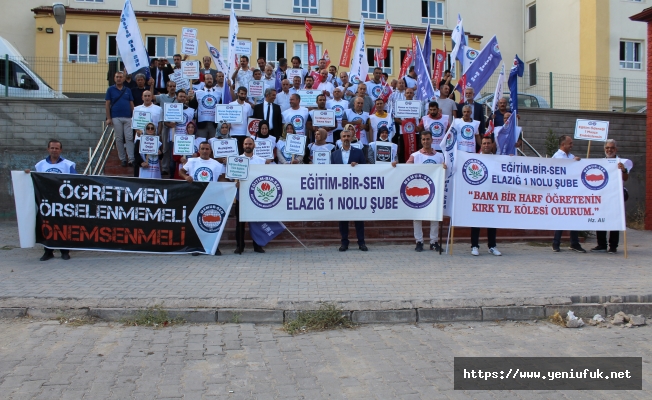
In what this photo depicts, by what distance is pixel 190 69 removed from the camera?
1288 centimetres

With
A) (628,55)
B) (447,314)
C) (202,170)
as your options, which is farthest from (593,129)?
(628,55)

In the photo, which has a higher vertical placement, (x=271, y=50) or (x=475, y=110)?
(x=271, y=50)

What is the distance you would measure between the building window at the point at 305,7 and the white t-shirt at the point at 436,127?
20784mm

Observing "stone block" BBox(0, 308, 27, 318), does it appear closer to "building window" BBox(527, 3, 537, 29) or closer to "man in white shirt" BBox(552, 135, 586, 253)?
"man in white shirt" BBox(552, 135, 586, 253)

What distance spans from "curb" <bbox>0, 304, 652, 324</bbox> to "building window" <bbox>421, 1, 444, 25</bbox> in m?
29.1

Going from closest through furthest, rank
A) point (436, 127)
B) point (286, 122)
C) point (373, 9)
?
point (436, 127) → point (286, 122) → point (373, 9)

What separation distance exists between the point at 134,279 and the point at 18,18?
26.0 meters

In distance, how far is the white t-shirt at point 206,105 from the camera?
1256 cm

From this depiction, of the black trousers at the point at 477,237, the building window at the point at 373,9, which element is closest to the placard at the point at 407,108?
the black trousers at the point at 477,237

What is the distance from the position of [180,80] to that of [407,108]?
5.41 metres

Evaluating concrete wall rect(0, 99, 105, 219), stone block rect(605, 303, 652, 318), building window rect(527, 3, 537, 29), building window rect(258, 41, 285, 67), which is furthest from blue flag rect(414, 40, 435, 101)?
building window rect(527, 3, 537, 29)

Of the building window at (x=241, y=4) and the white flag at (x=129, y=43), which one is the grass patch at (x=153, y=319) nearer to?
the white flag at (x=129, y=43)

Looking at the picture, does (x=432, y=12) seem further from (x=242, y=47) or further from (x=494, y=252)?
(x=494, y=252)

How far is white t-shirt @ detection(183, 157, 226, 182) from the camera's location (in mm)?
10172
